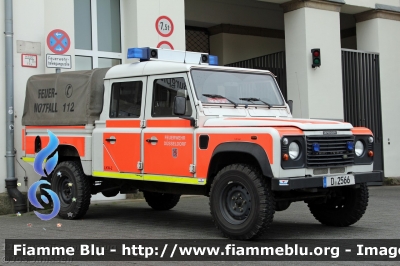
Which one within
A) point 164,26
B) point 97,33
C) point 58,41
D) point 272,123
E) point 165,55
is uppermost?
point 164,26

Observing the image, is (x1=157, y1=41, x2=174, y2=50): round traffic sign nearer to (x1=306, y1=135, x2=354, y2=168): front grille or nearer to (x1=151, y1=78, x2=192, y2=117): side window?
(x1=151, y1=78, x2=192, y2=117): side window

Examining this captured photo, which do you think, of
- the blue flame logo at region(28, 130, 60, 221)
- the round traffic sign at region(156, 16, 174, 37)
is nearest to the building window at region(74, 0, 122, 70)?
the round traffic sign at region(156, 16, 174, 37)

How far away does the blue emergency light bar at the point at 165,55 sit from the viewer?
933cm

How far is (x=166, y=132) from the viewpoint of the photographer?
28.2 feet

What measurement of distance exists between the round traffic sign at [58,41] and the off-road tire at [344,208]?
5.47 metres

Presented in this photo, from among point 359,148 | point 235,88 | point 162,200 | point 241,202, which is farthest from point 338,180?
point 162,200

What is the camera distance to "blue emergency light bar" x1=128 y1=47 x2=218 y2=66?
9328 millimetres

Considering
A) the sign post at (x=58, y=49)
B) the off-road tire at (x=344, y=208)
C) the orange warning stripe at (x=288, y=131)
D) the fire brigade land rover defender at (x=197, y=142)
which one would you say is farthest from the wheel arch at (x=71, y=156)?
the orange warning stripe at (x=288, y=131)

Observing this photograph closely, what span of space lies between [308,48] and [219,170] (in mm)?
7775

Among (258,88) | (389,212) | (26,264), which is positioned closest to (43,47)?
(258,88)

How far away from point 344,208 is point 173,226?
2.37 m

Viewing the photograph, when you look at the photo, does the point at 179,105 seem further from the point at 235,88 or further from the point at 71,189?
the point at 71,189

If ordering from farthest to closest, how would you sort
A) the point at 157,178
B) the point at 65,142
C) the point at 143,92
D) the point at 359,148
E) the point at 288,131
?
the point at 65,142, the point at 143,92, the point at 157,178, the point at 359,148, the point at 288,131

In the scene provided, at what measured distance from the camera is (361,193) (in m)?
8.59
